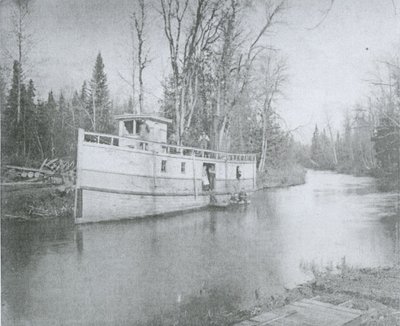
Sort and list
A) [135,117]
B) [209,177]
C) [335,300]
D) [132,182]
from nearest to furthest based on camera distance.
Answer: [335,300]
[132,182]
[135,117]
[209,177]

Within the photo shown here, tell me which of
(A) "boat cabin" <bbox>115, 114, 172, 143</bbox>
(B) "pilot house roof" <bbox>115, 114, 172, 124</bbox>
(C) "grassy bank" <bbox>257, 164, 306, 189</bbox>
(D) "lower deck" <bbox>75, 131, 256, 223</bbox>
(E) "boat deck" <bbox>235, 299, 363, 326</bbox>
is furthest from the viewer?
(C) "grassy bank" <bbox>257, 164, 306, 189</bbox>

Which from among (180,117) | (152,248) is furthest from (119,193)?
(180,117)

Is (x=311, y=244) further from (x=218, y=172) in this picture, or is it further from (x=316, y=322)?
(x=218, y=172)

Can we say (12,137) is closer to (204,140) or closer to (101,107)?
(101,107)

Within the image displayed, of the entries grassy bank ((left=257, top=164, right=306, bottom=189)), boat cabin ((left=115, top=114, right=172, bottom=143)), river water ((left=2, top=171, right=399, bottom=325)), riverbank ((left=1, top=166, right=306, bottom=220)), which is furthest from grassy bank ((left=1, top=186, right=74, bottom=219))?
grassy bank ((left=257, top=164, right=306, bottom=189))

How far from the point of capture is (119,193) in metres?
15.0

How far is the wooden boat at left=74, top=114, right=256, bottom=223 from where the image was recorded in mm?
14180

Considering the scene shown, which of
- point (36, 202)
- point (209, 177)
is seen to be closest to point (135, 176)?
point (36, 202)

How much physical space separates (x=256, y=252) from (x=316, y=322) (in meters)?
6.35

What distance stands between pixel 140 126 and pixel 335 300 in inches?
515

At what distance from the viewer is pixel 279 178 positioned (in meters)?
33.0

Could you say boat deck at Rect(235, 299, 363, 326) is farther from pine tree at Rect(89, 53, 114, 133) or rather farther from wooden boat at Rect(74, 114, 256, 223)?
wooden boat at Rect(74, 114, 256, 223)

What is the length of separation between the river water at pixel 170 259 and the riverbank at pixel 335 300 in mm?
138

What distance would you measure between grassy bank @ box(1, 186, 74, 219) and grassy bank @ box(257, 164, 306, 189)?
17.1 m
